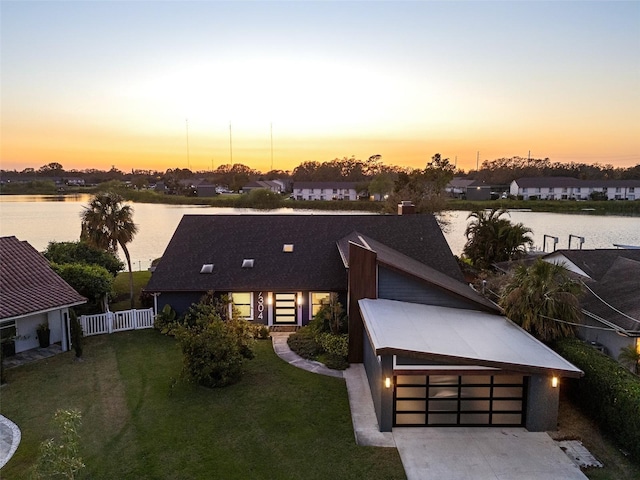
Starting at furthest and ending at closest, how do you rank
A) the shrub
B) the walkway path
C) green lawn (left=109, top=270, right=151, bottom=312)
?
green lawn (left=109, top=270, right=151, bottom=312) → the shrub → the walkway path

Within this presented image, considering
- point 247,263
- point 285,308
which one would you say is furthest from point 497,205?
point 247,263

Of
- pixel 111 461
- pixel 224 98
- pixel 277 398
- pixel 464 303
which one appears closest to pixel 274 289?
pixel 277 398

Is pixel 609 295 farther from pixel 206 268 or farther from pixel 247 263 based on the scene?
pixel 206 268

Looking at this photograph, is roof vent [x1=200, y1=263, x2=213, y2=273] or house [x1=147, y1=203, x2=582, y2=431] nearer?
house [x1=147, y1=203, x2=582, y2=431]

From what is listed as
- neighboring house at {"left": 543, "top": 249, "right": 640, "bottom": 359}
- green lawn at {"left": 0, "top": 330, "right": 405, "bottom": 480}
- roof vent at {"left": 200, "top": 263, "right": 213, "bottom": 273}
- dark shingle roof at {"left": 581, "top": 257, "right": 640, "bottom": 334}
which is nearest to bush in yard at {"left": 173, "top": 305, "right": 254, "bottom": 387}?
green lawn at {"left": 0, "top": 330, "right": 405, "bottom": 480}

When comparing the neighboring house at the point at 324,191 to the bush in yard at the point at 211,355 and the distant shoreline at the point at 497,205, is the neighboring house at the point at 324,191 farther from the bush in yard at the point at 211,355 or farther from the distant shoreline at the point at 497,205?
the bush in yard at the point at 211,355

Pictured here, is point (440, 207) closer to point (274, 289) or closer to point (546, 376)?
point (274, 289)

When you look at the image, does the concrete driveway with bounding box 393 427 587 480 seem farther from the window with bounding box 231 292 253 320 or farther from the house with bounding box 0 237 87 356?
the house with bounding box 0 237 87 356
